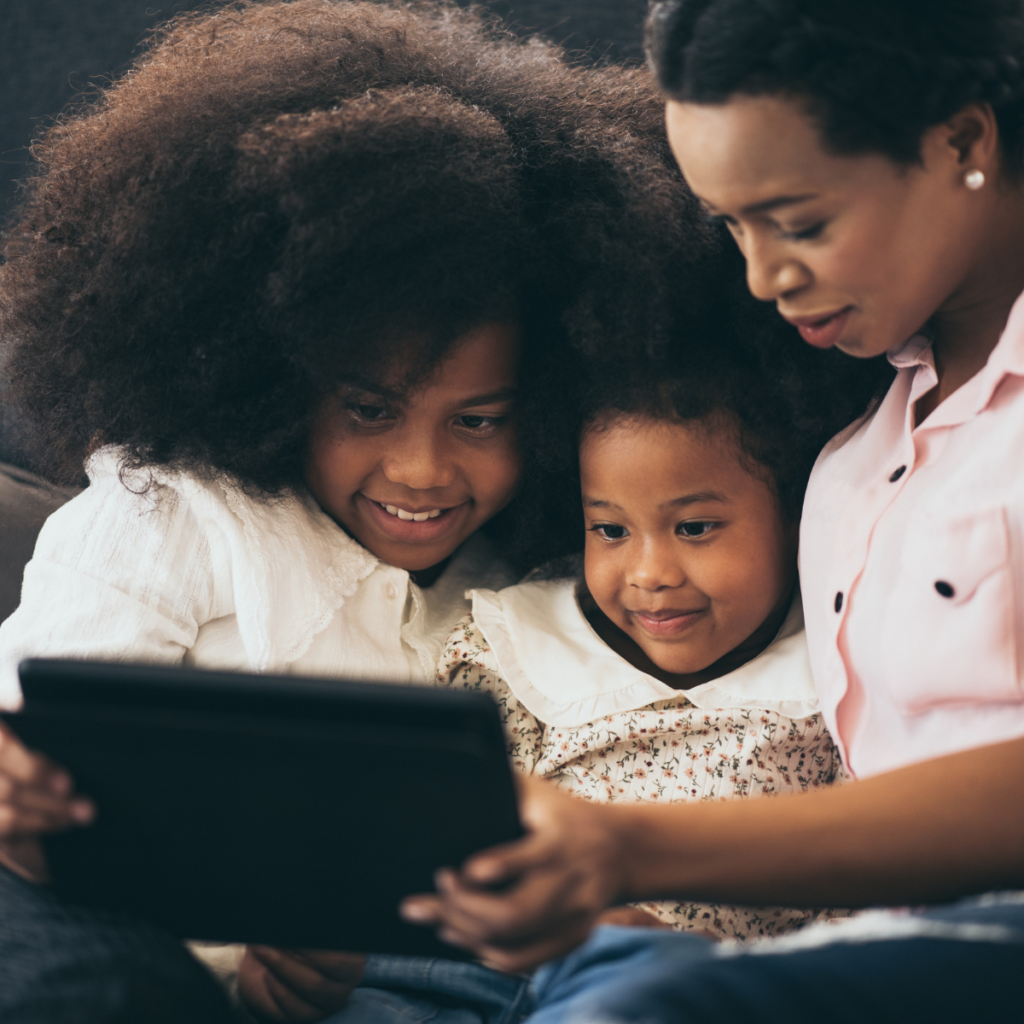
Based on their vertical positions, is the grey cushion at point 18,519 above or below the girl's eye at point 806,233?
below

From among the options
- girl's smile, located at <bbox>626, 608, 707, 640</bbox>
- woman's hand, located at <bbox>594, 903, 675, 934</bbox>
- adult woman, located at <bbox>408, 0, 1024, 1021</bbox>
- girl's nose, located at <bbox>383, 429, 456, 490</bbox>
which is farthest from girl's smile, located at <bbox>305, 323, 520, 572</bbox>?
woman's hand, located at <bbox>594, 903, 675, 934</bbox>

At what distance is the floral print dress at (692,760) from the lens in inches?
39.6

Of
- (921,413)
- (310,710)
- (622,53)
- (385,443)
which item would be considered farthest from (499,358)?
(622,53)

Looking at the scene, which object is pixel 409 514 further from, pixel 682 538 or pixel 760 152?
pixel 760 152

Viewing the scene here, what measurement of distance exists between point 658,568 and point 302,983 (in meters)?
0.50

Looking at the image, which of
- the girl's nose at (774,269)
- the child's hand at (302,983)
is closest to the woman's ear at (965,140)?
the girl's nose at (774,269)

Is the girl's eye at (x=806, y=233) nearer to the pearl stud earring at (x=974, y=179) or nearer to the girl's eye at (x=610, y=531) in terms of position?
the pearl stud earring at (x=974, y=179)

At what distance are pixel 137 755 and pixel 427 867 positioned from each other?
0.60 feet

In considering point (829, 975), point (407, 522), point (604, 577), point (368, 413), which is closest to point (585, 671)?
point (604, 577)

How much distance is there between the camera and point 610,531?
Result: 1.13 m

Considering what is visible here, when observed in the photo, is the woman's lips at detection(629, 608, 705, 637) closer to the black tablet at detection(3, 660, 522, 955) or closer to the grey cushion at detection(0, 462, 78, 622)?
the black tablet at detection(3, 660, 522, 955)

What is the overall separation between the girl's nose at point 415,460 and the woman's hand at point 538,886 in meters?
0.48

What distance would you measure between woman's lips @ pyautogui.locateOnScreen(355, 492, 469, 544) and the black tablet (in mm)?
480

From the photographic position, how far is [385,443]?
106cm
